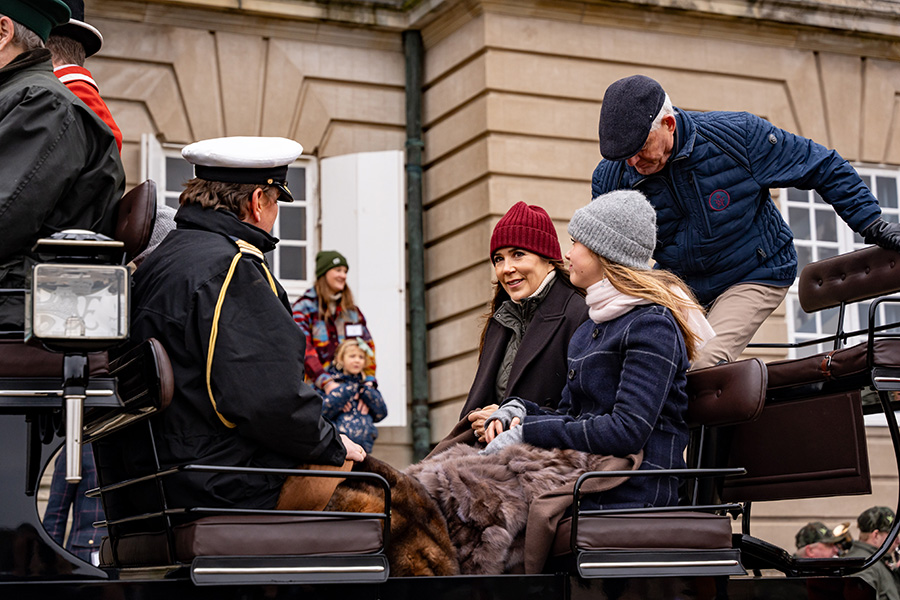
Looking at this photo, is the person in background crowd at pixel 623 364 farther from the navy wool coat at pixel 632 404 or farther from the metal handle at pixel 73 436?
the metal handle at pixel 73 436

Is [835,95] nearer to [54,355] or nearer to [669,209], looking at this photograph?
[669,209]

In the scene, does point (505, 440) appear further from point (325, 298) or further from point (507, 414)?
point (325, 298)

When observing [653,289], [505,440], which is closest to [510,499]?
[505,440]

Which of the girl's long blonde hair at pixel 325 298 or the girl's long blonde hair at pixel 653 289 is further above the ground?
the girl's long blonde hair at pixel 325 298

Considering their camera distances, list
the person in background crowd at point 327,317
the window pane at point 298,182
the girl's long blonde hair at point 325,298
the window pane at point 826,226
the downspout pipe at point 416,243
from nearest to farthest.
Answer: the person in background crowd at point 327,317 < the girl's long blonde hair at point 325,298 < the downspout pipe at point 416,243 < the window pane at point 298,182 < the window pane at point 826,226

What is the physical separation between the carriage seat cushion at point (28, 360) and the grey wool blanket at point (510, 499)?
3.96 ft

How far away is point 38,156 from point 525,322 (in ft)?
6.88

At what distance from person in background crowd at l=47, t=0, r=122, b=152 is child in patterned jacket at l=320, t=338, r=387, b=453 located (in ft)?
13.4

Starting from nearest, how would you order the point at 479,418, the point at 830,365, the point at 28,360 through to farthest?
the point at 28,360 → the point at 830,365 → the point at 479,418

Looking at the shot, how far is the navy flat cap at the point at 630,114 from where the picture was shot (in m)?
4.55

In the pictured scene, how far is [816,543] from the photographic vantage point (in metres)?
8.51

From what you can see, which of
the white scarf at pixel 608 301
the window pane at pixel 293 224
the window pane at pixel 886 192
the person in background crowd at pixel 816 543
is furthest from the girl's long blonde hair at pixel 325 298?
the window pane at pixel 886 192

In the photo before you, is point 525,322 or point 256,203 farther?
point 525,322

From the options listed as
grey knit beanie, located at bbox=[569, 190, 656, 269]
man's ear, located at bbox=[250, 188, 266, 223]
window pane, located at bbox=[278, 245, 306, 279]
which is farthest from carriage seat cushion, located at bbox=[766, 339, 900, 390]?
window pane, located at bbox=[278, 245, 306, 279]
